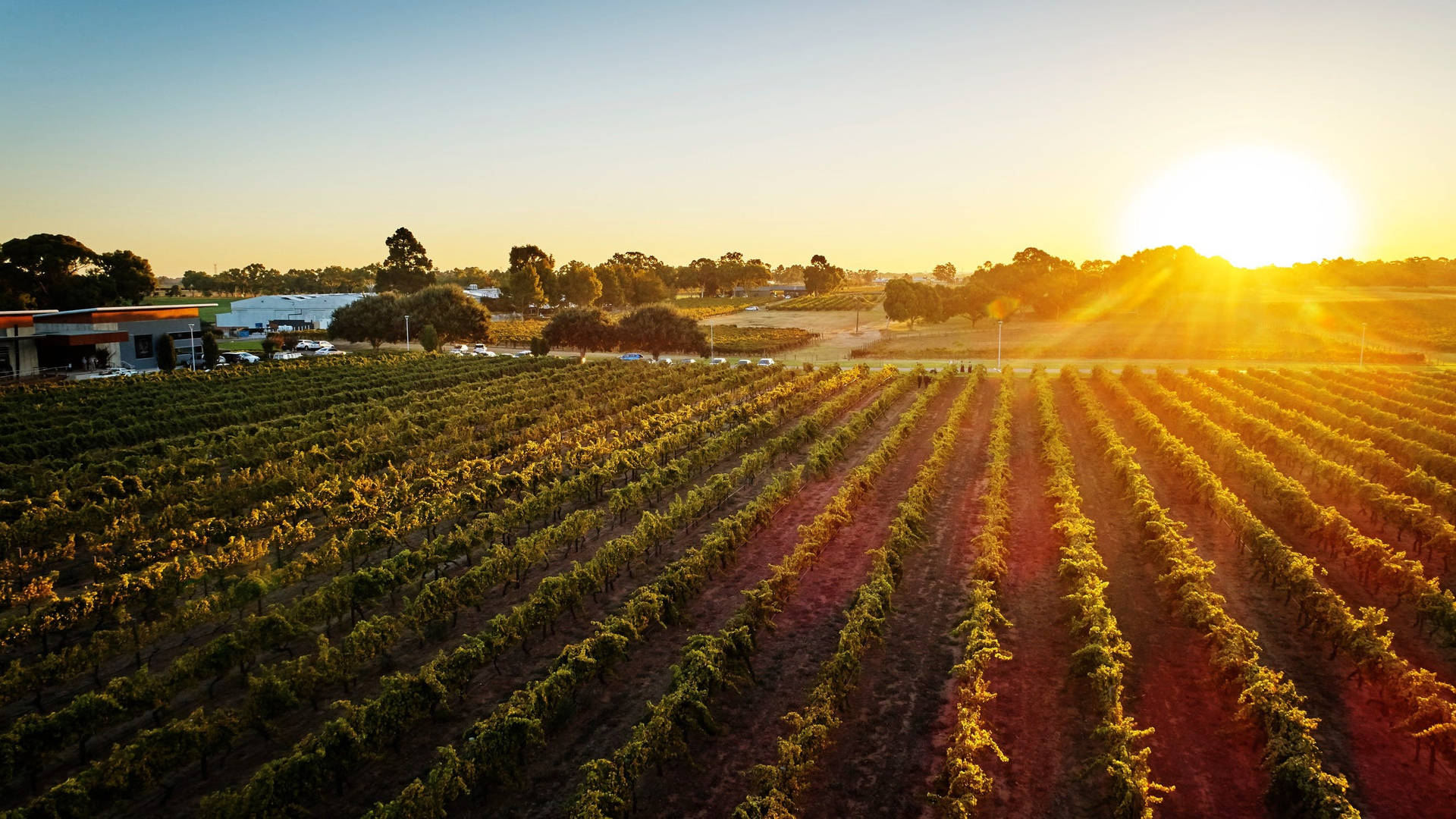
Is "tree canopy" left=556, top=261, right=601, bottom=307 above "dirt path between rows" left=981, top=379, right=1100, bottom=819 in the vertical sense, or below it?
above

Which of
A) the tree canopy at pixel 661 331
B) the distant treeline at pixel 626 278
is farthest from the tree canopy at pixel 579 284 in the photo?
the tree canopy at pixel 661 331

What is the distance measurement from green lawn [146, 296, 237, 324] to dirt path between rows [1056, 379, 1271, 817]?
85123mm

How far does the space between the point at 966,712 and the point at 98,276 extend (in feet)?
345

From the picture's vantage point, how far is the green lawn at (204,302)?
A: 102000 millimetres

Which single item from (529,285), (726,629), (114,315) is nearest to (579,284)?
(529,285)

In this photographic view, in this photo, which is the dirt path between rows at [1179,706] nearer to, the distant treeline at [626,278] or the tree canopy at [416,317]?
the tree canopy at [416,317]

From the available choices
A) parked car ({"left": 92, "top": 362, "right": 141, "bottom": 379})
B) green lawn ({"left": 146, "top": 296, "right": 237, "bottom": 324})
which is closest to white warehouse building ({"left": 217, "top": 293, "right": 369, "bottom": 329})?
green lawn ({"left": 146, "top": 296, "right": 237, "bottom": 324})

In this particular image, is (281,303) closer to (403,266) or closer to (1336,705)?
(403,266)

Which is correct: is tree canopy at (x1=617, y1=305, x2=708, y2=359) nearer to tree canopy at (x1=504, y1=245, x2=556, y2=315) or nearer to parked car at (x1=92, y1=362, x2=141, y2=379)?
parked car at (x1=92, y1=362, x2=141, y2=379)

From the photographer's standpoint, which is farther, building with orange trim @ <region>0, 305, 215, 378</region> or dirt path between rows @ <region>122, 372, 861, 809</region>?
building with orange trim @ <region>0, 305, 215, 378</region>

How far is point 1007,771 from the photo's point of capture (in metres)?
12.0

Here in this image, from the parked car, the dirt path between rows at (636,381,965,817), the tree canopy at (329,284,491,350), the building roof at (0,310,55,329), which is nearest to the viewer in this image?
the dirt path between rows at (636,381,965,817)

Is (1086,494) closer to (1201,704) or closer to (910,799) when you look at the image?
(1201,704)

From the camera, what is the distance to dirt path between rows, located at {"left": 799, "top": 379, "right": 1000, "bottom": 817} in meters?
11.5
